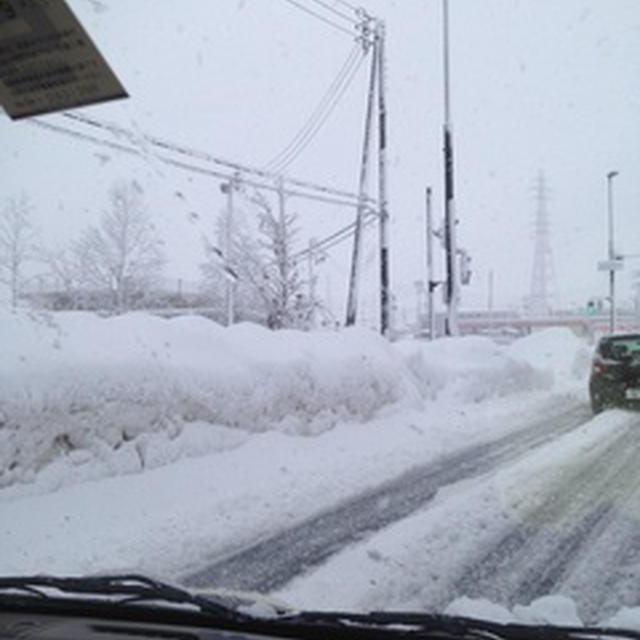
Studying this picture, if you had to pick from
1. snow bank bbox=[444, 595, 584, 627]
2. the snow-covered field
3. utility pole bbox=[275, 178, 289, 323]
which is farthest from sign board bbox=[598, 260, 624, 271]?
utility pole bbox=[275, 178, 289, 323]

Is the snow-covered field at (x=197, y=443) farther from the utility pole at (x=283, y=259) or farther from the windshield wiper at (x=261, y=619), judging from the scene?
the utility pole at (x=283, y=259)

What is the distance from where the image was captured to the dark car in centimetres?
→ 1330

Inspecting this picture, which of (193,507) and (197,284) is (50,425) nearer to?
(193,507)

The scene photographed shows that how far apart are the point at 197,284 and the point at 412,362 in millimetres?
14497

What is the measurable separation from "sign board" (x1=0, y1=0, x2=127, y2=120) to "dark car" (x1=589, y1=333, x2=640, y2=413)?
1200cm

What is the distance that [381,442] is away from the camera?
1041cm

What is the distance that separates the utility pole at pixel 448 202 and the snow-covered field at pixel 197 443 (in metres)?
8.01

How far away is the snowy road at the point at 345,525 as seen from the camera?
183 inches

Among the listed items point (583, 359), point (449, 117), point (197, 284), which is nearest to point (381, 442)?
point (449, 117)

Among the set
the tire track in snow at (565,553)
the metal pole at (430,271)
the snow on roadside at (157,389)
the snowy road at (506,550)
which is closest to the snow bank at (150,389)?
the snow on roadside at (157,389)

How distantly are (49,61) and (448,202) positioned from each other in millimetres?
17535

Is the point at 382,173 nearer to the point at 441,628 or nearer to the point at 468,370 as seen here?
the point at 468,370

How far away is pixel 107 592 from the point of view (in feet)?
8.51

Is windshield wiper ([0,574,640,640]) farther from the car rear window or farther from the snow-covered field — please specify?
the car rear window
